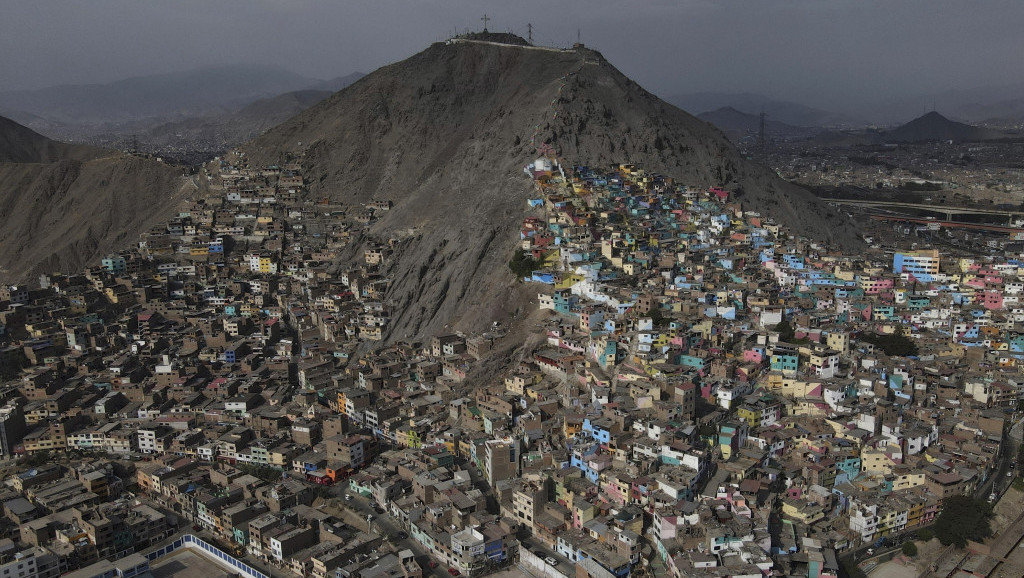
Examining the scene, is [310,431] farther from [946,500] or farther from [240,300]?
[946,500]

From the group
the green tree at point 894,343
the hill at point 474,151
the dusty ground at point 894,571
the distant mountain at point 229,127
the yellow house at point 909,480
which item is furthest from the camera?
the distant mountain at point 229,127

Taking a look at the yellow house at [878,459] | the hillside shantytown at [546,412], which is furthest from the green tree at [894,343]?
the yellow house at [878,459]

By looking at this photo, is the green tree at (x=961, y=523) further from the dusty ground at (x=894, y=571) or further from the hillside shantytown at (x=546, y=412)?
the dusty ground at (x=894, y=571)

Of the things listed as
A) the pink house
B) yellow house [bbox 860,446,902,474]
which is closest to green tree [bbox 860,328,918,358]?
the pink house

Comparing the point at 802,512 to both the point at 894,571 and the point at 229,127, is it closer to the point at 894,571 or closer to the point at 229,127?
the point at 894,571

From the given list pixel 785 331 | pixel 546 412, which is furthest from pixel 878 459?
pixel 546 412

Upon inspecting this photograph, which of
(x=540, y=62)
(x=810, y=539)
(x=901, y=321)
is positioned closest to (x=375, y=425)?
(x=810, y=539)
